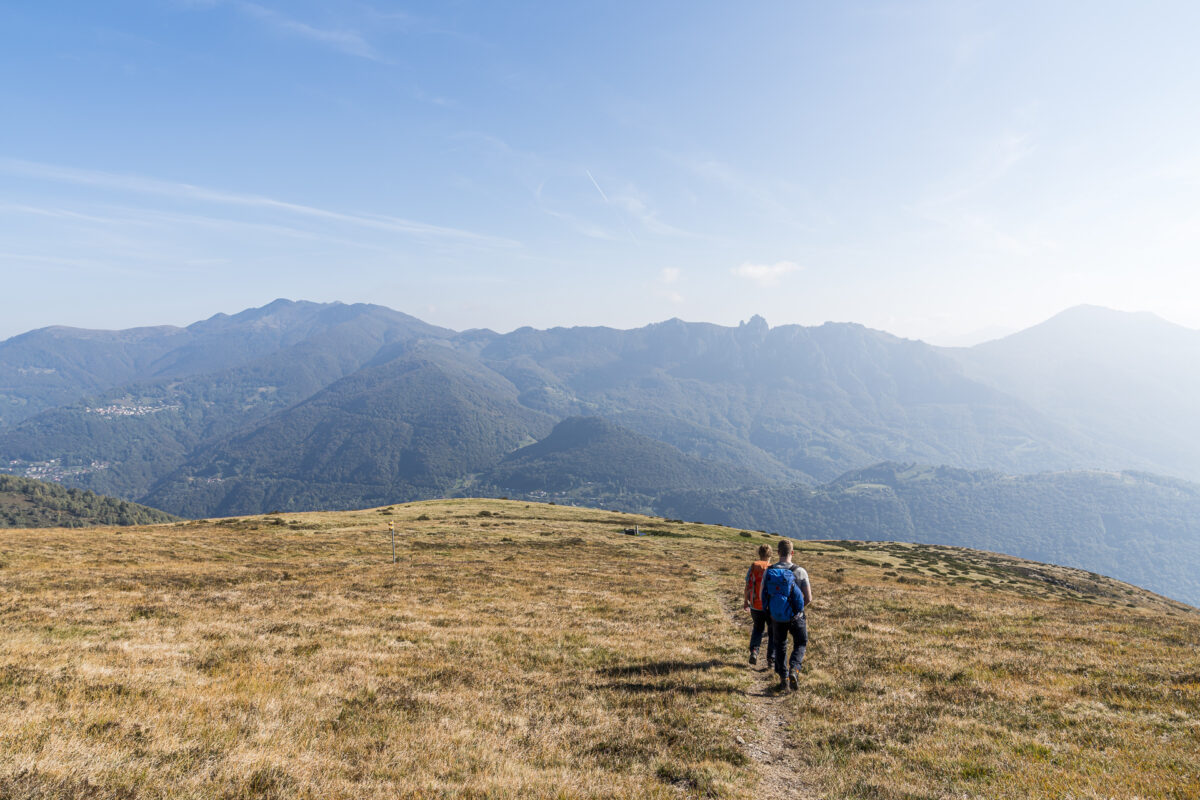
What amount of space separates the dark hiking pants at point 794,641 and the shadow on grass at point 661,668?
2.20m

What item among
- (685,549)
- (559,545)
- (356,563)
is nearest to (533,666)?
(356,563)

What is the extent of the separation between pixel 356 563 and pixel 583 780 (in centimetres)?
3686

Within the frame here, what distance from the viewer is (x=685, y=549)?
2547 inches

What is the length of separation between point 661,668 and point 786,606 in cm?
457

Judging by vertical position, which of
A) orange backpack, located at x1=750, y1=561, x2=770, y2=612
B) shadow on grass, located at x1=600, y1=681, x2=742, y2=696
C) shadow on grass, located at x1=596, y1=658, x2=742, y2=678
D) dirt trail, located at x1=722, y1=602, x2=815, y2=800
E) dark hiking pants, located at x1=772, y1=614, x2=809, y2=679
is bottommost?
shadow on grass, located at x1=596, y1=658, x2=742, y2=678

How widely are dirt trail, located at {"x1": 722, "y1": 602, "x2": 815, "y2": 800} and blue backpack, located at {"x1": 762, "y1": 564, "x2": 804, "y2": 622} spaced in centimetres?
211

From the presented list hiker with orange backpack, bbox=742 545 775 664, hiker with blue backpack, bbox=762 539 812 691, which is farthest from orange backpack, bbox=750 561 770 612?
hiker with blue backpack, bbox=762 539 812 691

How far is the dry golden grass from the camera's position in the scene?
9016 millimetres

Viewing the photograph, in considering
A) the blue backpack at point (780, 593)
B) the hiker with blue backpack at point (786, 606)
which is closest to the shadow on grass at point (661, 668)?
the hiker with blue backpack at point (786, 606)

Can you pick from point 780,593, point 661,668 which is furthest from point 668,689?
point 780,593

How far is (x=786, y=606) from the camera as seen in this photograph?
14859 millimetres

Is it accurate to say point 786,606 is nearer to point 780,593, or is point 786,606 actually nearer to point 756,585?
point 780,593

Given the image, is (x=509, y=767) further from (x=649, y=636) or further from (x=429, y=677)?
(x=649, y=636)

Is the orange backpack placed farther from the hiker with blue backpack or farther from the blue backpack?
the blue backpack
